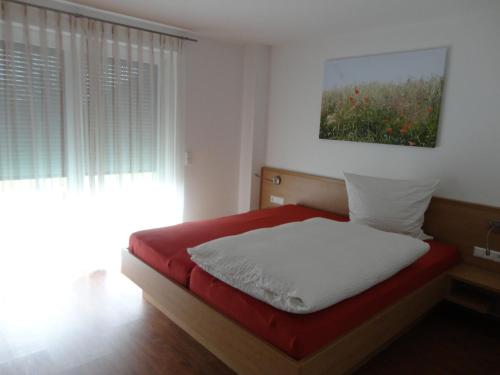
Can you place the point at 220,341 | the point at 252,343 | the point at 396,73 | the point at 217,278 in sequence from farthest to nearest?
the point at 396,73 < the point at 217,278 < the point at 220,341 < the point at 252,343

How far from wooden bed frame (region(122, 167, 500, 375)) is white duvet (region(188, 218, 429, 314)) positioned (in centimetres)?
19

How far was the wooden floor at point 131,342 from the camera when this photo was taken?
2.01 m

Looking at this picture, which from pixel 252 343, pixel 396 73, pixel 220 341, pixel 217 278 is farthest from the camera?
pixel 396 73

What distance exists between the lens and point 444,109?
2752 millimetres

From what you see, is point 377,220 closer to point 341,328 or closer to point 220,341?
point 341,328

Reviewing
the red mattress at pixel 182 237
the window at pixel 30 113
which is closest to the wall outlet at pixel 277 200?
the red mattress at pixel 182 237

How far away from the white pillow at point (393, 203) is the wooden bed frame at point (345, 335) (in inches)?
8.0

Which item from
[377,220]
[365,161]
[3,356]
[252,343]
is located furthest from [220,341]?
[365,161]

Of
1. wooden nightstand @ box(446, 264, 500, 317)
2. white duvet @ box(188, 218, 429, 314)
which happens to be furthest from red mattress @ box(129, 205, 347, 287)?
wooden nightstand @ box(446, 264, 500, 317)

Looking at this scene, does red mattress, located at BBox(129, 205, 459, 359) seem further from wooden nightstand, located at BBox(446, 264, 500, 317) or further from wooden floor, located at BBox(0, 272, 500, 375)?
wooden floor, located at BBox(0, 272, 500, 375)

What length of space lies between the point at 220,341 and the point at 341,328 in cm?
59

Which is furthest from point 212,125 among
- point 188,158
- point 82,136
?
point 82,136

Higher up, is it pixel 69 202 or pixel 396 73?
pixel 396 73

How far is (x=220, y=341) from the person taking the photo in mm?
1814
